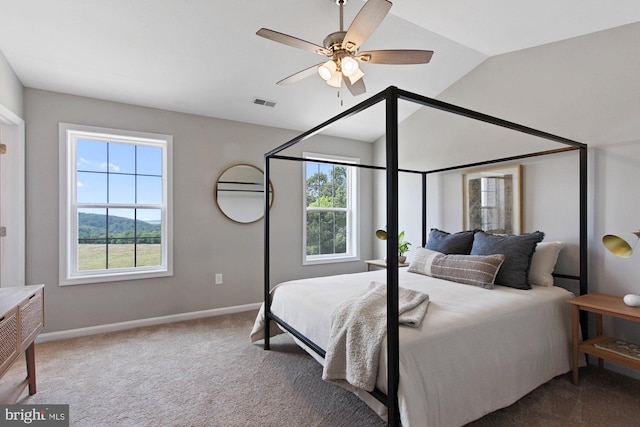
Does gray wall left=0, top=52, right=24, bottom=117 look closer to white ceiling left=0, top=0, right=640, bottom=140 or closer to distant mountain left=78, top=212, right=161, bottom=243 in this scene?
white ceiling left=0, top=0, right=640, bottom=140

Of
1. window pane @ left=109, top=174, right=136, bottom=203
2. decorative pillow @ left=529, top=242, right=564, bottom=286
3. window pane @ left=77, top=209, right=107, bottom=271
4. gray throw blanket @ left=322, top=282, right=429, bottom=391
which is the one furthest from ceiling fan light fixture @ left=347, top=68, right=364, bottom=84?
window pane @ left=77, top=209, right=107, bottom=271

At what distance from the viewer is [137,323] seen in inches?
133

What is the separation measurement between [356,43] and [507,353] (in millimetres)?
2068

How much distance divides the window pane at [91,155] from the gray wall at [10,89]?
20.2 inches

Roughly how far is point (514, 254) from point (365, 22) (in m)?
2.10

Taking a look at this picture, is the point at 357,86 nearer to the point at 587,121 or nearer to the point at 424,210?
the point at 587,121

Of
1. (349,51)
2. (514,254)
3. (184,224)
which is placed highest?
(349,51)

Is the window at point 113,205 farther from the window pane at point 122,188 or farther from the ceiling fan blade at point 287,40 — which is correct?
the ceiling fan blade at point 287,40

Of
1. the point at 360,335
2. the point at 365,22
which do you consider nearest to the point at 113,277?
the point at 360,335

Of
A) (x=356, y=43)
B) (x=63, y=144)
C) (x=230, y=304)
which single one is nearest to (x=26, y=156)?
(x=63, y=144)

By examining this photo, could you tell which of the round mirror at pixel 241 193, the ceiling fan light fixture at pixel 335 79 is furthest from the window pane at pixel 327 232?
the ceiling fan light fixture at pixel 335 79

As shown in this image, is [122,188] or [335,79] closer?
[335,79]

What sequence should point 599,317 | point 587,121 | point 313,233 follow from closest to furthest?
point 599,317, point 587,121, point 313,233

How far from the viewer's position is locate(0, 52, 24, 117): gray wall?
2521 mm
